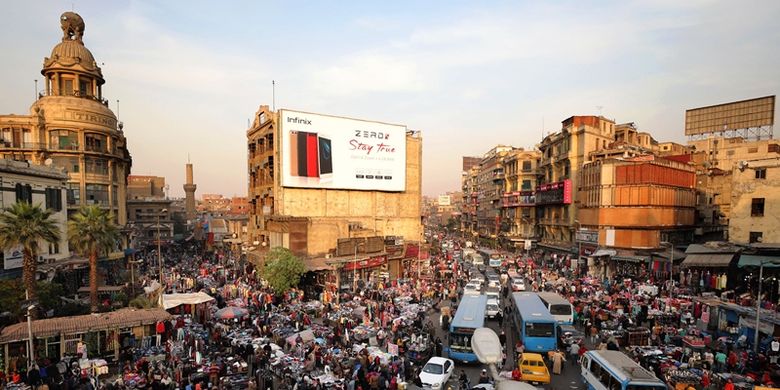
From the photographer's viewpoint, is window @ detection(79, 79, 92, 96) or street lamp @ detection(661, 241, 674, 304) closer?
street lamp @ detection(661, 241, 674, 304)

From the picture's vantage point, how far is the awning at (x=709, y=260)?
3186cm

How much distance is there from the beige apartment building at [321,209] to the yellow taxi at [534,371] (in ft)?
89.8

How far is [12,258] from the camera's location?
90.9 ft

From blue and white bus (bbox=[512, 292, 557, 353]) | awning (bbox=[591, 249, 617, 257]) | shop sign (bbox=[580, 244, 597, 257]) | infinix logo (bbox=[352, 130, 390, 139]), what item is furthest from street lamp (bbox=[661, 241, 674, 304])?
infinix logo (bbox=[352, 130, 390, 139])

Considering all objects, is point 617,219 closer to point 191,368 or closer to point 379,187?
point 379,187

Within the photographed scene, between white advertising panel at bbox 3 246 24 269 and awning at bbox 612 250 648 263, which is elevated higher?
white advertising panel at bbox 3 246 24 269

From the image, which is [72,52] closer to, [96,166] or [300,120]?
[96,166]

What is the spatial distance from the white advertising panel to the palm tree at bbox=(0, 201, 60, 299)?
16.7ft

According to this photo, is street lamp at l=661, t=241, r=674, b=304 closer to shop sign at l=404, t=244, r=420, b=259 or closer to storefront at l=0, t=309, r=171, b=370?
shop sign at l=404, t=244, r=420, b=259

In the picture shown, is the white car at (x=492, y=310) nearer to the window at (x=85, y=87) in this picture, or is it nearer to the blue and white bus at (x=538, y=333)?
the blue and white bus at (x=538, y=333)

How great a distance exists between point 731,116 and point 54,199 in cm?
8412

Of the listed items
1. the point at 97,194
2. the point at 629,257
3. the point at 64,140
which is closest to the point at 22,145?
the point at 64,140

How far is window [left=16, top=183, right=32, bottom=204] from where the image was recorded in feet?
94.9

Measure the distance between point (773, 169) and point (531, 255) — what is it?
118 feet
